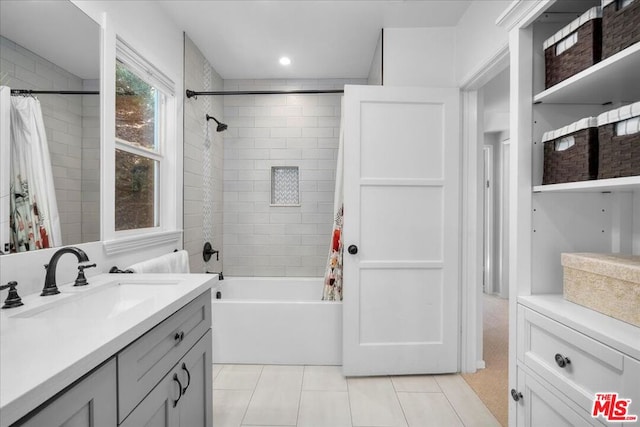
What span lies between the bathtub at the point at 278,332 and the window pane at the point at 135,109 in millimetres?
1310

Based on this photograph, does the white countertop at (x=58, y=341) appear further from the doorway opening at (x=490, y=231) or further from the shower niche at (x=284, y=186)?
the shower niche at (x=284, y=186)

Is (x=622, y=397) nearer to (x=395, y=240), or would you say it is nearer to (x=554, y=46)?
(x=554, y=46)

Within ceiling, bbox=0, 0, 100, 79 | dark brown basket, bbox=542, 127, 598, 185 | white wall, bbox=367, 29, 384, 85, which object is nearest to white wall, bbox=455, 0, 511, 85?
white wall, bbox=367, 29, 384, 85

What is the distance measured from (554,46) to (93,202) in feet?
7.04

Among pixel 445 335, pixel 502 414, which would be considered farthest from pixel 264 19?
pixel 502 414

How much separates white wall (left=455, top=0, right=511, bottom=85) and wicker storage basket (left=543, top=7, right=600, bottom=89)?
0.59 meters

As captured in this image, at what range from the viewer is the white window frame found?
1.70m

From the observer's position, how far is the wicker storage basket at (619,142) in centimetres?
93

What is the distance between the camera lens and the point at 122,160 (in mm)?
1938

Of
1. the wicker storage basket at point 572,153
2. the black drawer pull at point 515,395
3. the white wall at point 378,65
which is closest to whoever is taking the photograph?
the wicker storage basket at point 572,153

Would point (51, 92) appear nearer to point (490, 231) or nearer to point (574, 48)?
point (574, 48)

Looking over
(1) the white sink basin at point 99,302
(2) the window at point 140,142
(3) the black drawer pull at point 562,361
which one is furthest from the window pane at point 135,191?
(3) the black drawer pull at point 562,361

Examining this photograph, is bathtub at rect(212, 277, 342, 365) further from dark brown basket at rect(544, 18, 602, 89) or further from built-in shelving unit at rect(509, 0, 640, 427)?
dark brown basket at rect(544, 18, 602, 89)

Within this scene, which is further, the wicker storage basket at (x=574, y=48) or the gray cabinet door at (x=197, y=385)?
the gray cabinet door at (x=197, y=385)
